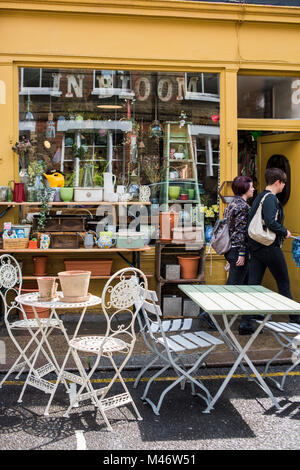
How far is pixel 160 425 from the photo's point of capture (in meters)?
4.22

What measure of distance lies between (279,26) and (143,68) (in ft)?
7.08

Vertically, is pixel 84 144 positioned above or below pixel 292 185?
above

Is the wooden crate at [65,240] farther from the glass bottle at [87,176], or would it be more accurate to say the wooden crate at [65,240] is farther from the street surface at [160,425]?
the street surface at [160,425]

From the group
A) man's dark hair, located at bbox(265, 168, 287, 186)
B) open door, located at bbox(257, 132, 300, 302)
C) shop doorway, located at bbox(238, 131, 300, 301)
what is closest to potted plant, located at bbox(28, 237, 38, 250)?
man's dark hair, located at bbox(265, 168, 287, 186)

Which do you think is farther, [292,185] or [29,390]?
[292,185]

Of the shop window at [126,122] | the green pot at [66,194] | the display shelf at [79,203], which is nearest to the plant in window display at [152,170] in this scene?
the shop window at [126,122]

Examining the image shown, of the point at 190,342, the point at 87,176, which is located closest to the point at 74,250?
the point at 87,176

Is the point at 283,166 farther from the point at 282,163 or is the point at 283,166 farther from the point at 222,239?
the point at 222,239

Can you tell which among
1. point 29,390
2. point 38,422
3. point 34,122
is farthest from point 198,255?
point 38,422

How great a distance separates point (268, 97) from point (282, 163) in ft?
3.45
